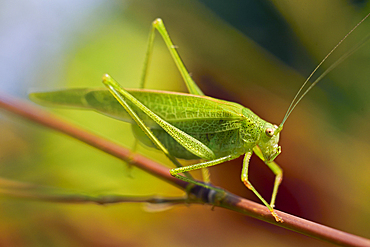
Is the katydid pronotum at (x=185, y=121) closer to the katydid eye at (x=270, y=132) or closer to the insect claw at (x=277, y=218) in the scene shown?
the katydid eye at (x=270, y=132)

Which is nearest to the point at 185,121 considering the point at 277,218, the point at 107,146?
the point at 107,146

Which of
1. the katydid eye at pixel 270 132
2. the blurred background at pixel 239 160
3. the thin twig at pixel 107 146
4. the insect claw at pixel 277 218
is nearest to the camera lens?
the insect claw at pixel 277 218

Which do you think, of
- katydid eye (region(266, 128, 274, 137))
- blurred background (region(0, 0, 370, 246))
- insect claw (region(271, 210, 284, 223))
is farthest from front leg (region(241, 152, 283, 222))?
blurred background (region(0, 0, 370, 246))

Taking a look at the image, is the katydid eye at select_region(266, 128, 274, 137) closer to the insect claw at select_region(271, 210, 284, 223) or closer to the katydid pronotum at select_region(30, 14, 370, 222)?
the katydid pronotum at select_region(30, 14, 370, 222)

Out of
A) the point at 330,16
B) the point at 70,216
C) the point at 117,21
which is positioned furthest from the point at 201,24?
the point at 70,216

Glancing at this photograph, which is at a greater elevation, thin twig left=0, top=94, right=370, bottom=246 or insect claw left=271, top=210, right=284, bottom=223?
insect claw left=271, top=210, right=284, bottom=223

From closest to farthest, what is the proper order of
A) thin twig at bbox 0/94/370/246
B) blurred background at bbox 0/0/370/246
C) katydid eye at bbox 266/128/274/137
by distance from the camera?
thin twig at bbox 0/94/370/246 → katydid eye at bbox 266/128/274/137 → blurred background at bbox 0/0/370/246

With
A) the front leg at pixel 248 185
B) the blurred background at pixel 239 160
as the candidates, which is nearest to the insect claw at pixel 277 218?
the front leg at pixel 248 185

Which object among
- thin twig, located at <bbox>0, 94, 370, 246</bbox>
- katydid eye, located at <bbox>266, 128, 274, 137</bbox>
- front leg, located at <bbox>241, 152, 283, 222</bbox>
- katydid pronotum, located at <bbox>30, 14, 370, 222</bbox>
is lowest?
thin twig, located at <bbox>0, 94, 370, 246</bbox>

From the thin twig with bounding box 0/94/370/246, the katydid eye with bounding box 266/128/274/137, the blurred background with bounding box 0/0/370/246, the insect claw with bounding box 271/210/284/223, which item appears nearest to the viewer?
the insect claw with bounding box 271/210/284/223
